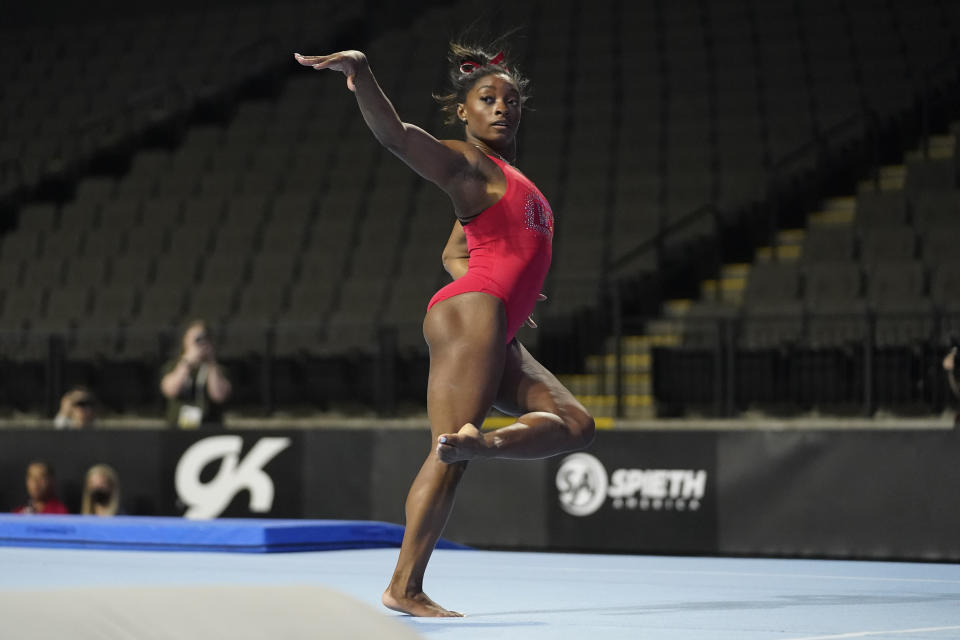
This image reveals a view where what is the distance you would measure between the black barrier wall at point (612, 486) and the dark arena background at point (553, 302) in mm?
17

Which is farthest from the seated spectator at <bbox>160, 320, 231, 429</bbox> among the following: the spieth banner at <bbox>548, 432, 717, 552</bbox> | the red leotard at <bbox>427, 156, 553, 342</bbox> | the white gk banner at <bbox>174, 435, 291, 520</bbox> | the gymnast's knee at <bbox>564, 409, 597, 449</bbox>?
the gymnast's knee at <bbox>564, 409, 597, 449</bbox>

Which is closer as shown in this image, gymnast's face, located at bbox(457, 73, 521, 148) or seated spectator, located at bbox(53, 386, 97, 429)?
gymnast's face, located at bbox(457, 73, 521, 148)

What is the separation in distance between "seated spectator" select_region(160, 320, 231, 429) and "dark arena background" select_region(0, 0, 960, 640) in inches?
13.4

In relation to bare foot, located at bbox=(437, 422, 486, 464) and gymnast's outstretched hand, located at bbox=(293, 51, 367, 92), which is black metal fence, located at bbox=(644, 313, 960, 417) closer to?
bare foot, located at bbox=(437, 422, 486, 464)

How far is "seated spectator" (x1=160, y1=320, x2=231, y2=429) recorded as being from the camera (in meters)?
9.30

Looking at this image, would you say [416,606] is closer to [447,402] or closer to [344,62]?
[447,402]

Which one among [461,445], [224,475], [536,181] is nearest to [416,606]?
[461,445]

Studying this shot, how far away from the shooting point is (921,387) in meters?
9.23

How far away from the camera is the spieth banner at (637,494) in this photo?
25.0 feet

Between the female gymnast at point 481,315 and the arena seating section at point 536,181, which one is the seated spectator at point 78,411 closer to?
the arena seating section at point 536,181

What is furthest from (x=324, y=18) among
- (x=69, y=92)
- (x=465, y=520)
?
(x=465, y=520)

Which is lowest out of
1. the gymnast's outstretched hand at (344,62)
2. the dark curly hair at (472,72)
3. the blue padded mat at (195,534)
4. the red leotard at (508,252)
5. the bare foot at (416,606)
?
the blue padded mat at (195,534)

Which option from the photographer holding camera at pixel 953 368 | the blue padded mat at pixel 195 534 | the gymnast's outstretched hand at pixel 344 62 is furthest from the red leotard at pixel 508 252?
the photographer holding camera at pixel 953 368

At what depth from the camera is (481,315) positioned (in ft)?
13.9
